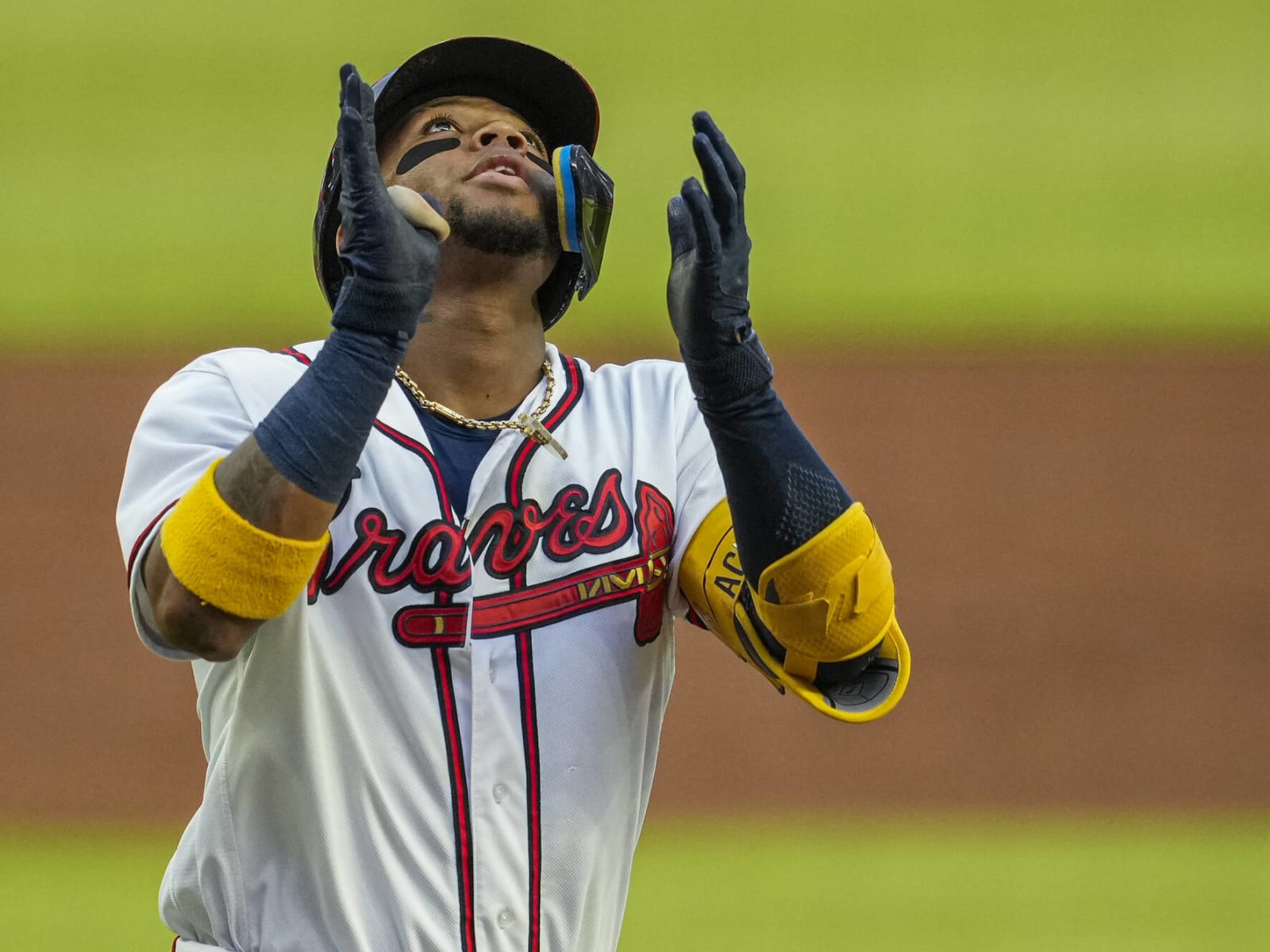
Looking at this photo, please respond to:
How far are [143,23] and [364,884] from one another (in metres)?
2.15

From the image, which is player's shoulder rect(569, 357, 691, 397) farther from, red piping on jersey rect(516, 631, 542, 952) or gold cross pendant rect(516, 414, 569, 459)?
red piping on jersey rect(516, 631, 542, 952)

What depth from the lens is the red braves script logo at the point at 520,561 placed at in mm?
1041

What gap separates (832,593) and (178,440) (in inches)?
19.0

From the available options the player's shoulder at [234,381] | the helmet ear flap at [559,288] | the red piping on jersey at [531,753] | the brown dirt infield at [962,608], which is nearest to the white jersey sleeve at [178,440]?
the player's shoulder at [234,381]

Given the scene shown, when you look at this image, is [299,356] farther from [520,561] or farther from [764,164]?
[764,164]

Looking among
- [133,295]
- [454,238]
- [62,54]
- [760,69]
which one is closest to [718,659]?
[760,69]

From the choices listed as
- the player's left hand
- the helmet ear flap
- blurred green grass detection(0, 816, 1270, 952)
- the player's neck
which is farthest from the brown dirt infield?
the player's left hand

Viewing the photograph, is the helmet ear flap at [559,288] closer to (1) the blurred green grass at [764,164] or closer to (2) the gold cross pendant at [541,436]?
(2) the gold cross pendant at [541,436]

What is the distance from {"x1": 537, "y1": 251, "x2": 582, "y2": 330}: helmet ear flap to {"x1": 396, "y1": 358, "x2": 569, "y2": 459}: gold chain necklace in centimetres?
20

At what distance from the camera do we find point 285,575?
0.87 m

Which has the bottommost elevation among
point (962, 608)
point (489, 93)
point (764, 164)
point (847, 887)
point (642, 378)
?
point (847, 887)

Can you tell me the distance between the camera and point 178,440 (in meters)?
1.01

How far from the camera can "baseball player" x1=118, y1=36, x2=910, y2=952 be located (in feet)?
2.92

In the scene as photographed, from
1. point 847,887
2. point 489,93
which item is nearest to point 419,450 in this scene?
point 489,93
